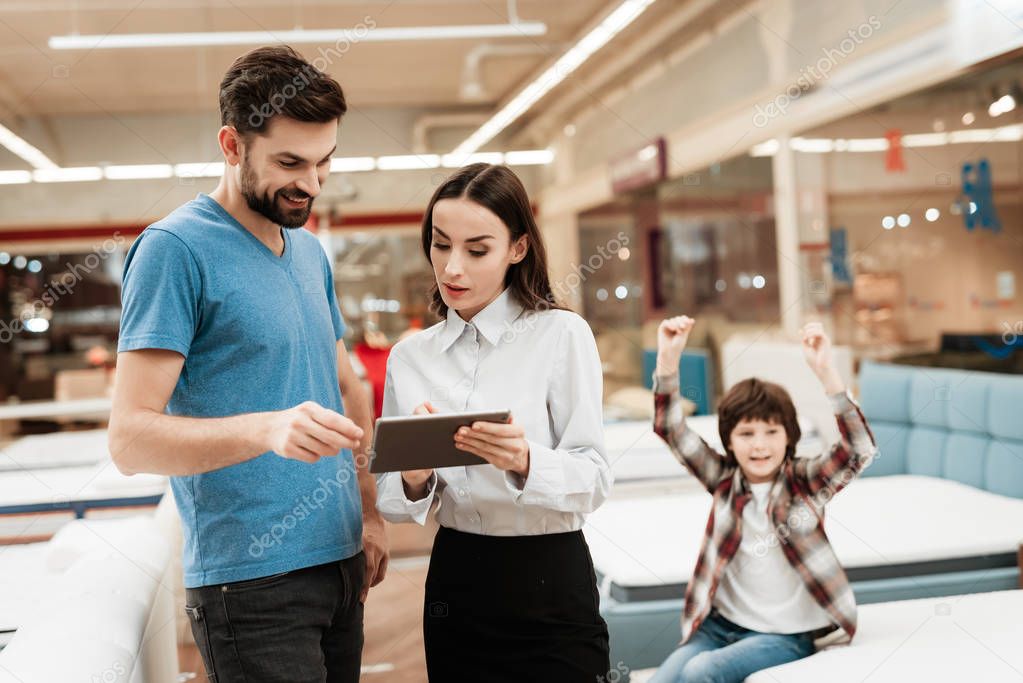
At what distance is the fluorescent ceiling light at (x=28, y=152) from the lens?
8422 millimetres

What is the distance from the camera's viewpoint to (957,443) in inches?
150

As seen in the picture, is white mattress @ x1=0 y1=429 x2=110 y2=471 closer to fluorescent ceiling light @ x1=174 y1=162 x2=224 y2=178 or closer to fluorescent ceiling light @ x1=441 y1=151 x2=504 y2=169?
fluorescent ceiling light @ x1=174 y1=162 x2=224 y2=178

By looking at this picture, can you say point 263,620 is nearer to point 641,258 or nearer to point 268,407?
point 268,407

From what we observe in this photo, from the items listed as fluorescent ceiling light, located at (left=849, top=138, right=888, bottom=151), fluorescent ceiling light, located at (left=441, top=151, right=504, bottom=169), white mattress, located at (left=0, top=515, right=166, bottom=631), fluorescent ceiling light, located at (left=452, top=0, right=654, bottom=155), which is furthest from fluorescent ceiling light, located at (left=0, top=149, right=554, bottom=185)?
white mattress, located at (left=0, top=515, right=166, bottom=631)

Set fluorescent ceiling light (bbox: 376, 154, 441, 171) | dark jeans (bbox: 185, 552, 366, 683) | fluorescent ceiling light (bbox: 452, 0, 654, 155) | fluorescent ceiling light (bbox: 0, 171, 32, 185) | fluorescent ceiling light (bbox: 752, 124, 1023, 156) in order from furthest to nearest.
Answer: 1. fluorescent ceiling light (bbox: 376, 154, 441, 171)
2. fluorescent ceiling light (bbox: 0, 171, 32, 185)
3. fluorescent ceiling light (bbox: 452, 0, 654, 155)
4. fluorescent ceiling light (bbox: 752, 124, 1023, 156)
5. dark jeans (bbox: 185, 552, 366, 683)

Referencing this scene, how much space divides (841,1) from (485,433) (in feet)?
15.4

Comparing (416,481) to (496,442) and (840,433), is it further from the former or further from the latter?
(840,433)

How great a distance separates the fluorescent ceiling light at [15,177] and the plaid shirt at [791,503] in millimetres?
8009

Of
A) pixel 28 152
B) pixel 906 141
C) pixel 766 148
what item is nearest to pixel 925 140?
pixel 906 141

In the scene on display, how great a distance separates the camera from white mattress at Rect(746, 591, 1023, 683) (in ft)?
6.75

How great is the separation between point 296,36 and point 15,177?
3577 mm

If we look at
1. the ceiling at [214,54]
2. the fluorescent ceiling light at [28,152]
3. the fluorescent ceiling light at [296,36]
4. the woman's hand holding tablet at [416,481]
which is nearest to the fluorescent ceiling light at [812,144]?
the ceiling at [214,54]

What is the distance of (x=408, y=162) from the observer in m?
8.78

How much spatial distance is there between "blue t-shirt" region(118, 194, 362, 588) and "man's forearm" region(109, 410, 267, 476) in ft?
0.35
